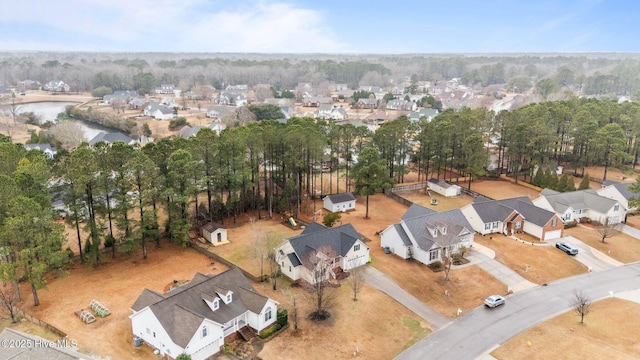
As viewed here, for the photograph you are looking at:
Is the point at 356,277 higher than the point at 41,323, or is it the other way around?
the point at 356,277

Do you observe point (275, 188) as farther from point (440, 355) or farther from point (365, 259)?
point (440, 355)

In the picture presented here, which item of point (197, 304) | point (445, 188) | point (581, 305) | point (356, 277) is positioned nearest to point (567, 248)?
point (581, 305)

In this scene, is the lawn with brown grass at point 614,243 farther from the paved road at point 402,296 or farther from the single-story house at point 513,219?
the paved road at point 402,296

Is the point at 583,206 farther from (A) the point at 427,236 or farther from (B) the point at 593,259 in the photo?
(A) the point at 427,236

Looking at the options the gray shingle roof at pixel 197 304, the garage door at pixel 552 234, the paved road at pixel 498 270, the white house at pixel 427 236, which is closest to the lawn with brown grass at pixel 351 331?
the gray shingle roof at pixel 197 304

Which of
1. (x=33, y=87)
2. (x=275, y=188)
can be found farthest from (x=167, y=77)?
(x=275, y=188)
